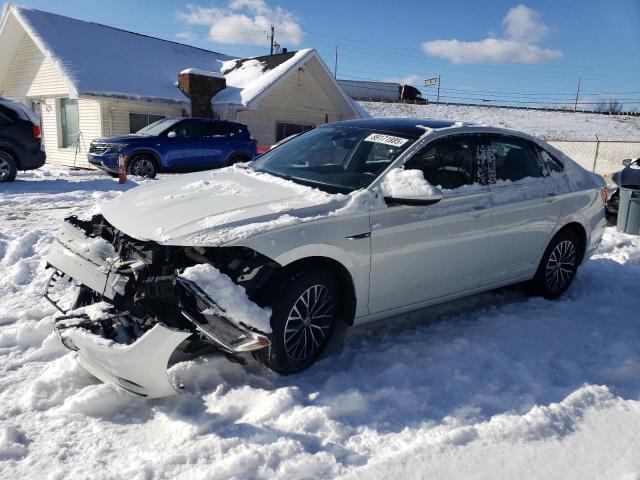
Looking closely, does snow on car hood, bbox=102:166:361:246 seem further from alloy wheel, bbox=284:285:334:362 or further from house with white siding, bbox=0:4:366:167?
house with white siding, bbox=0:4:366:167

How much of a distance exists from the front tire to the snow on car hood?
39 centimetres

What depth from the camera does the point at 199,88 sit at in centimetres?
1880

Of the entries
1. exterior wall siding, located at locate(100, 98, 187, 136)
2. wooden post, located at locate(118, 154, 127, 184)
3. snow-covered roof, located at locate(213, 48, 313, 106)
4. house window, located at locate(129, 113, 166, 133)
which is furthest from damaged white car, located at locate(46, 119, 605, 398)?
snow-covered roof, located at locate(213, 48, 313, 106)

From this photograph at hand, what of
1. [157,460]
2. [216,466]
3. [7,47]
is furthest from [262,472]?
[7,47]

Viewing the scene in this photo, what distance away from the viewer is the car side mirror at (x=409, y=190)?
3.55 metres

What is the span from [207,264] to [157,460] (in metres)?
1.04

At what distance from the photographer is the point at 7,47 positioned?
1939 centimetres

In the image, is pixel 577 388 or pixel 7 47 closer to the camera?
pixel 577 388

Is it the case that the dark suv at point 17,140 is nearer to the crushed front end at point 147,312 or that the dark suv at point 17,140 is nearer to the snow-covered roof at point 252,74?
the snow-covered roof at point 252,74

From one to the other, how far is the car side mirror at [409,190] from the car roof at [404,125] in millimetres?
577

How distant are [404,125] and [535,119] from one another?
54158 millimetres

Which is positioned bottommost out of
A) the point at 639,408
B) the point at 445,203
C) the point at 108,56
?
the point at 639,408

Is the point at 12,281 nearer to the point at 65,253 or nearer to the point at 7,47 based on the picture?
the point at 65,253

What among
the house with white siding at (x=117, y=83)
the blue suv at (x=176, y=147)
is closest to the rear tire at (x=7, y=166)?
the blue suv at (x=176, y=147)
